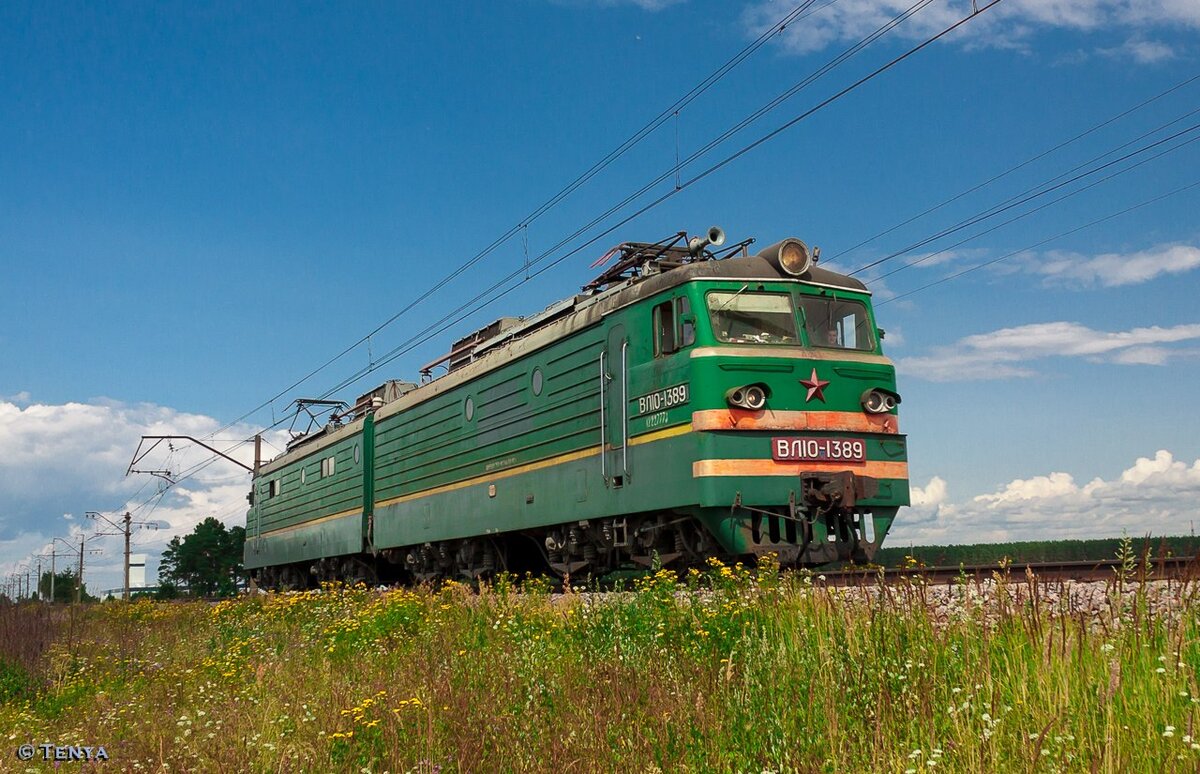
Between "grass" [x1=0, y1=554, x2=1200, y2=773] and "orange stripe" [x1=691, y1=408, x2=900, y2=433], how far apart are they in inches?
97.4

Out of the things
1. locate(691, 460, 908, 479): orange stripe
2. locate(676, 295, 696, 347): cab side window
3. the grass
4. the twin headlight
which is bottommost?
the grass

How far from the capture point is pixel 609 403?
41.8 ft

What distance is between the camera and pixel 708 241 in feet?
43.4

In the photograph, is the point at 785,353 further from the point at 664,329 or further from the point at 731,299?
the point at 664,329

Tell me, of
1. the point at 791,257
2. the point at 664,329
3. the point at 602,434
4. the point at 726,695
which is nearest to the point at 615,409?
the point at 602,434

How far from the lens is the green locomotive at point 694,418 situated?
1150cm

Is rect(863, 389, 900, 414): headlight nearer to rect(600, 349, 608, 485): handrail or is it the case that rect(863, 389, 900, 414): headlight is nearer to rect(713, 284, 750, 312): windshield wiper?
rect(713, 284, 750, 312): windshield wiper

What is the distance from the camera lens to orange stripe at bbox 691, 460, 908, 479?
11273mm

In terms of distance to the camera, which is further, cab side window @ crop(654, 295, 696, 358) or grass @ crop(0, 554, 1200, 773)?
cab side window @ crop(654, 295, 696, 358)

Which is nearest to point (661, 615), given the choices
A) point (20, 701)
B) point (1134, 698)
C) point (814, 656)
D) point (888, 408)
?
point (814, 656)

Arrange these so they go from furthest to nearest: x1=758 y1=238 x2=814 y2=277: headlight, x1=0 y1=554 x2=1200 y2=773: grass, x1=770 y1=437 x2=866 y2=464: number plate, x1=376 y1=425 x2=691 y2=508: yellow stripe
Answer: x1=758 y1=238 x2=814 y2=277: headlight, x1=376 y1=425 x2=691 y2=508: yellow stripe, x1=770 y1=437 x2=866 y2=464: number plate, x1=0 y1=554 x2=1200 y2=773: grass

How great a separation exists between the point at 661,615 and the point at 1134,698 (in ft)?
12.4

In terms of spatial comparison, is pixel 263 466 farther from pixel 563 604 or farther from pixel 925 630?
pixel 925 630

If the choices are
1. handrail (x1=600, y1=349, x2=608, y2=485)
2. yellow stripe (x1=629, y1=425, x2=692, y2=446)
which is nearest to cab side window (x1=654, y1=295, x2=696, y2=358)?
yellow stripe (x1=629, y1=425, x2=692, y2=446)
